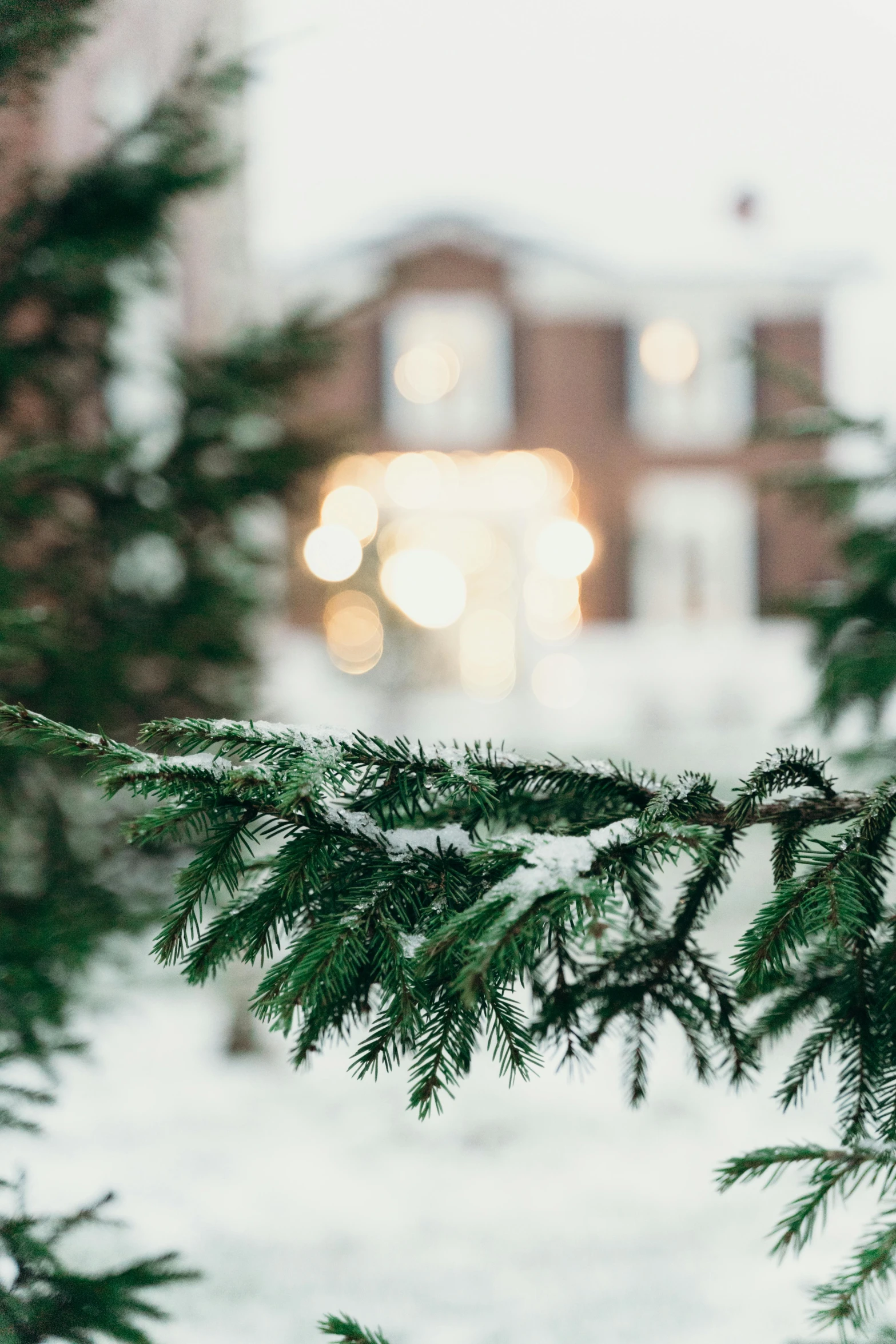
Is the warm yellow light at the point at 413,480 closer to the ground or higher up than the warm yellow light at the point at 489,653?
higher up

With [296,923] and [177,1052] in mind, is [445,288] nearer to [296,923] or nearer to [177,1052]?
[177,1052]

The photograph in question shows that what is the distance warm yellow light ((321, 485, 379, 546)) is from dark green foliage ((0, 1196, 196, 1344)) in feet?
27.9

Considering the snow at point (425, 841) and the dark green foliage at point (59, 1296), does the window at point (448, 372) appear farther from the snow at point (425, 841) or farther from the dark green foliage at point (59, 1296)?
the snow at point (425, 841)

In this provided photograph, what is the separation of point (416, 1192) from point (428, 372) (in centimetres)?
1310

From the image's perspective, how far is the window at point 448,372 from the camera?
1511 centimetres

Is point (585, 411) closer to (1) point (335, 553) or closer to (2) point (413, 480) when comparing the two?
(2) point (413, 480)

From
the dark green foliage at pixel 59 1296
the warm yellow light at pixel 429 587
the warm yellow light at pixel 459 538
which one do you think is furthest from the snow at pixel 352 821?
the warm yellow light at pixel 459 538

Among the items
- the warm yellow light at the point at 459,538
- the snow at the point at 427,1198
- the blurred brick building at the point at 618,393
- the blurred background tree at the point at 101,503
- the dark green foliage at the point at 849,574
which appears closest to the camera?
the dark green foliage at the point at 849,574

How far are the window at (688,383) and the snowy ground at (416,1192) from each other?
11546mm

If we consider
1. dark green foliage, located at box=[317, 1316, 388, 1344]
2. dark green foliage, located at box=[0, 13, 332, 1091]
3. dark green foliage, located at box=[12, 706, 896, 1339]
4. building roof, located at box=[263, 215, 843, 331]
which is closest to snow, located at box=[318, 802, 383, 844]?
dark green foliage, located at box=[12, 706, 896, 1339]

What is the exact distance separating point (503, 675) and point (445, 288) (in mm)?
5915

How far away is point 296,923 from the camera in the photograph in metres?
1.14

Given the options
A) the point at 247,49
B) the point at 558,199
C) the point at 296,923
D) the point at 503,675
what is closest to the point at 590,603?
the point at 503,675

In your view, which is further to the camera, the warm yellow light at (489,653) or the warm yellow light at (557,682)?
the warm yellow light at (557,682)
